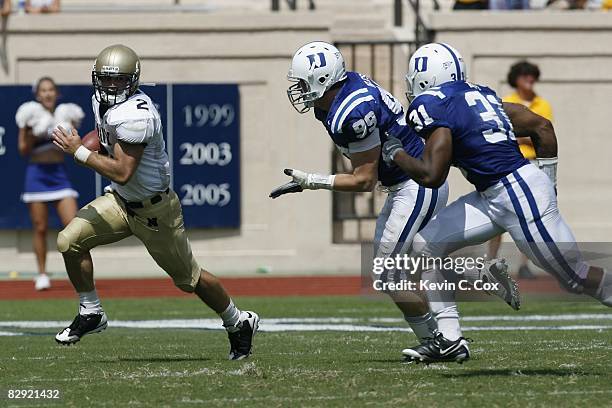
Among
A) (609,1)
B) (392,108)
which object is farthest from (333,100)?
(609,1)

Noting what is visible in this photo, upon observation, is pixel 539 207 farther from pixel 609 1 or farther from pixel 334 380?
pixel 609 1

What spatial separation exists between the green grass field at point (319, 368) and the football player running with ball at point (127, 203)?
0.83 feet

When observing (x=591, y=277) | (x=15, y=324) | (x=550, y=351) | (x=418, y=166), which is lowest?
(x=15, y=324)

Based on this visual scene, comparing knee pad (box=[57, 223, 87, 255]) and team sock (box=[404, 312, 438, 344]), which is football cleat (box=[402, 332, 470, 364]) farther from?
knee pad (box=[57, 223, 87, 255])

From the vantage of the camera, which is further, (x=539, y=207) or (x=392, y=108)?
(x=392, y=108)

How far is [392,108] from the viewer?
6.85m

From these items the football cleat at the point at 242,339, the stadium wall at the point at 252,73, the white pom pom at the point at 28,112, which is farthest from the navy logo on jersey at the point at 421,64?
the stadium wall at the point at 252,73

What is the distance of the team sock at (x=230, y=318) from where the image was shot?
7137 mm

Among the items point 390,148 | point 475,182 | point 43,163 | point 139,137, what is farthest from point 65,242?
point 43,163

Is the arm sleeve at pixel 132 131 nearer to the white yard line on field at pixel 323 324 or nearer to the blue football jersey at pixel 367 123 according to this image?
the blue football jersey at pixel 367 123

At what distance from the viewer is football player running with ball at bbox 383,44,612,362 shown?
243 inches

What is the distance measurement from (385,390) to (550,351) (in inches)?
67.3

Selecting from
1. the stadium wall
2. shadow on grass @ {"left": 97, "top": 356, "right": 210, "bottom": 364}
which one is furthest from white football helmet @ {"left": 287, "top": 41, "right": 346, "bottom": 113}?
the stadium wall

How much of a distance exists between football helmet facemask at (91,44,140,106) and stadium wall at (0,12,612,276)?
7.41 metres
